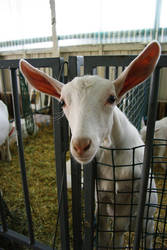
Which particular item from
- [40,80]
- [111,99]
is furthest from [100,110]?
[40,80]

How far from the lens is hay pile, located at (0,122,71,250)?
152 cm

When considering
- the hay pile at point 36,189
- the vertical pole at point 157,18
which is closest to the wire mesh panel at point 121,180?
the hay pile at point 36,189

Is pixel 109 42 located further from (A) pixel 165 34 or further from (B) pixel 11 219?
(B) pixel 11 219

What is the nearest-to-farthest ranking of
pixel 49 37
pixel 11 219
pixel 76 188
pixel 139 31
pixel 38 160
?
pixel 76 188 < pixel 11 219 < pixel 38 160 < pixel 139 31 < pixel 49 37

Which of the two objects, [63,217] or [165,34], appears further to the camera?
[165,34]

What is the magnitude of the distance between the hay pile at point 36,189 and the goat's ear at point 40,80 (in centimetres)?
122

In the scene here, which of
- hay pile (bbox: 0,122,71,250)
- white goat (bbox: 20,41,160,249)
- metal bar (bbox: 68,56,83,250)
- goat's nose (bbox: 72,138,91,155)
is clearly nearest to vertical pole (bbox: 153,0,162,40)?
hay pile (bbox: 0,122,71,250)

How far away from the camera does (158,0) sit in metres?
3.19

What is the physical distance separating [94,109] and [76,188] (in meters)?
0.41

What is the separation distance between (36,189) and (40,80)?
1641 mm

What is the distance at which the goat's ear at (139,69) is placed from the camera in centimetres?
52

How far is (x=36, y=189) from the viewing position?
6.69ft

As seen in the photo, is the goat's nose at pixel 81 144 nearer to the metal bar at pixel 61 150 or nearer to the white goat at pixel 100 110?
the white goat at pixel 100 110

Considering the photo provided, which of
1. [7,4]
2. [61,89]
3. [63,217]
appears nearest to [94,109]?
[61,89]
